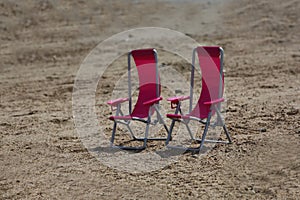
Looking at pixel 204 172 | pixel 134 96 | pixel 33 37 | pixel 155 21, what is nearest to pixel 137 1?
pixel 155 21

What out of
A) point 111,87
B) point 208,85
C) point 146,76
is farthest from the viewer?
point 111,87

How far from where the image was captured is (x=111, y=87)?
40.0ft

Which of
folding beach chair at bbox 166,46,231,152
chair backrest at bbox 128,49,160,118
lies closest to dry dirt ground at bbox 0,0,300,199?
folding beach chair at bbox 166,46,231,152

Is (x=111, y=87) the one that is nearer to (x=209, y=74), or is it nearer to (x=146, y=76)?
(x=146, y=76)

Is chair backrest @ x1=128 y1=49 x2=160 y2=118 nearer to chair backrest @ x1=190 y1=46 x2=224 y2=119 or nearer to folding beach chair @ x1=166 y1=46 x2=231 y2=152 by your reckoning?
folding beach chair @ x1=166 y1=46 x2=231 y2=152

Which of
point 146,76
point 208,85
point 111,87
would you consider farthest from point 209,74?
point 111,87

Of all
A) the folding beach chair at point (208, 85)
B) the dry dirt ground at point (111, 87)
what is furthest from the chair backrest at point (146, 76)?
the dry dirt ground at point (111, 87)

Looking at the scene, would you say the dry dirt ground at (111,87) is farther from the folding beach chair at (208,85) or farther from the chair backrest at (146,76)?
the chair backrest at (146,76)

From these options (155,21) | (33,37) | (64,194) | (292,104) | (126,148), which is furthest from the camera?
(155,21)

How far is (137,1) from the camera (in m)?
20.7

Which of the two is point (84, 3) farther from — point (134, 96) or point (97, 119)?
point (97, 119)

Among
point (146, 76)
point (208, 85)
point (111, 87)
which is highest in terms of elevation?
point (146, 76)

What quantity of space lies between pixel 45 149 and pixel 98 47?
8610mm

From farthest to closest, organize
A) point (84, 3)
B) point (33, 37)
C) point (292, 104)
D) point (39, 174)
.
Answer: point (84, 3) < point (33, 37) < point (292, 104) < point (39, 174)
